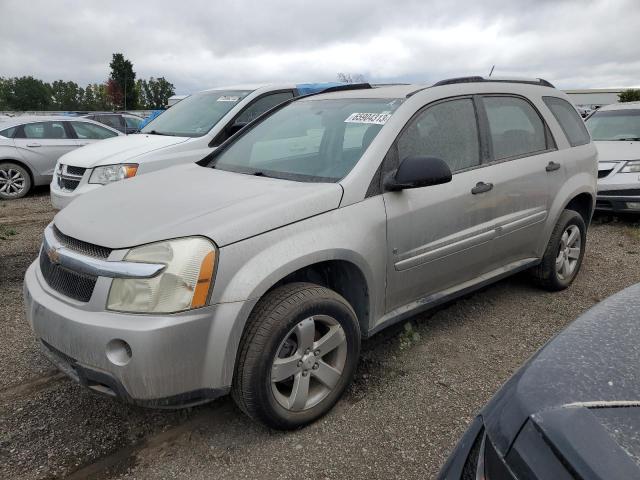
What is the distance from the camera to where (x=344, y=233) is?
2674mm

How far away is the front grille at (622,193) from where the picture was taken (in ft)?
21.9

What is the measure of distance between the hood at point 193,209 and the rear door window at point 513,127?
1.55 metres

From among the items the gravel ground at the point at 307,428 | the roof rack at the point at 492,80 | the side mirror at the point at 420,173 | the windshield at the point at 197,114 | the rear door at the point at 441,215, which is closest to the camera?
the gravel ground at the point at 307,428

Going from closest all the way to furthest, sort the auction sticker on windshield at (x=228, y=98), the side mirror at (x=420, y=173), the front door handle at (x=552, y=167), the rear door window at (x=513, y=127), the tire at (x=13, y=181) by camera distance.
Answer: the side mirror at (x=420, y=173)
the rear door window at (x=513, y=127)
the front door handle at (x=552, y=167)
the auction sticker on windshield at (x=228, y=98)
the tire at (x=13, y=181)

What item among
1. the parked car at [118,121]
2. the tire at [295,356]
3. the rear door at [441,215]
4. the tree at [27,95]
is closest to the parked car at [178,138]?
the rear door at [441,215]

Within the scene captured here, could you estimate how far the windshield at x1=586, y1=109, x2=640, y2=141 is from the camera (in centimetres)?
777

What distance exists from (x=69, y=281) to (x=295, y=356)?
111 centimetres

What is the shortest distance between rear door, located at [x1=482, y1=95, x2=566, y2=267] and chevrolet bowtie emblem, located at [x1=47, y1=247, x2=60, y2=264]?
264 cm

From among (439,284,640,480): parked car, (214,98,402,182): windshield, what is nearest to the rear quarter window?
(214,98,402,182): windshield

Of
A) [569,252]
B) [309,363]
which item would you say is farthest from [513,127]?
[309,363]

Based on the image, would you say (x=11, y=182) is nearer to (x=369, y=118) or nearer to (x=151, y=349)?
(x=369, y=118)

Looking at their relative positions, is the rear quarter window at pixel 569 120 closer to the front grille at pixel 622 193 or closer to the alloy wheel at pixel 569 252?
the alloy wheel at pixel 569 252

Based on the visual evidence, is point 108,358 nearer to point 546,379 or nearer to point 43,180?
point 546,379

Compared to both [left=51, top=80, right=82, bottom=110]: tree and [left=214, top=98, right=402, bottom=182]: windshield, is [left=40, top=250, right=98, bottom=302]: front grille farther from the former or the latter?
[left=51, top=80, right=82, bottom=110]: tree
